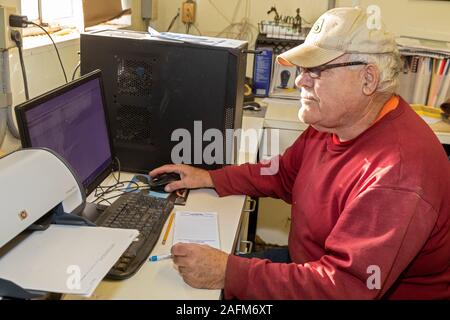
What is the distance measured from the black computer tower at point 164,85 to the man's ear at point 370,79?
1.48 ft

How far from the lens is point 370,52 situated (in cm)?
108

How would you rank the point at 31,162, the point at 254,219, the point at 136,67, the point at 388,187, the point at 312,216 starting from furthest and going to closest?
1. the point at 254,219
2. the point at 136,67
3. the point at 312,216
4. the point at 388,187
5. the point at 31,162

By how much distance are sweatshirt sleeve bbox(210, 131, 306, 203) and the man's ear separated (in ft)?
1.30

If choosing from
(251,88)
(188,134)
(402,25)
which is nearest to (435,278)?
(188,134)

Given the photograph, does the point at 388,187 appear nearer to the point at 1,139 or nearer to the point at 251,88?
the point at 1,139

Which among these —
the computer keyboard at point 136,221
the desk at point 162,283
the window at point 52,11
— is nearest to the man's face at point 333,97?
the desk at point 162,283

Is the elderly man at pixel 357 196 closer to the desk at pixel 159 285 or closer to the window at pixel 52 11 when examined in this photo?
the desk at pixel 159 285

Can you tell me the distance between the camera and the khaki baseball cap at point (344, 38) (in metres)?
1.07

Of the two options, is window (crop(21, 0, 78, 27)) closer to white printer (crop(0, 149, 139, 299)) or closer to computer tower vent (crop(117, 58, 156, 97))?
computer tower vent (crop(117, 58, 156, 97))

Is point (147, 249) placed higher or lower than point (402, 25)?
lower

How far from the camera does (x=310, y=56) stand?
112cm

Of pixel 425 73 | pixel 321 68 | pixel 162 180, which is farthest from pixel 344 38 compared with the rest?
pixel 425 73

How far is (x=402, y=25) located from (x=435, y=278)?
6.15 ft
